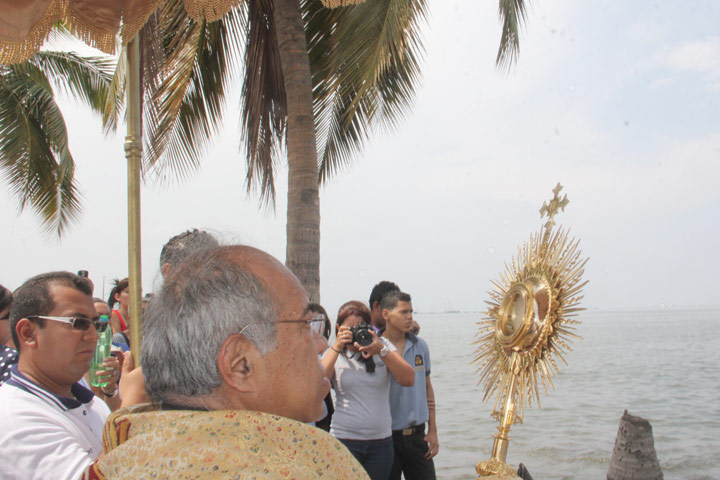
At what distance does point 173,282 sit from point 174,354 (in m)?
0.16

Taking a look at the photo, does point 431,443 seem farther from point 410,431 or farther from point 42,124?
point 42,124

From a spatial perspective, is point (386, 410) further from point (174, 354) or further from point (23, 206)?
point (23, 206)

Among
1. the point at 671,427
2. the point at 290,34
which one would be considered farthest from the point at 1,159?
the point at 671,427

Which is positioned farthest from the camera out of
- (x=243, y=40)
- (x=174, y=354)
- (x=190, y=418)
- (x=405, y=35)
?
(x=243, y=40)

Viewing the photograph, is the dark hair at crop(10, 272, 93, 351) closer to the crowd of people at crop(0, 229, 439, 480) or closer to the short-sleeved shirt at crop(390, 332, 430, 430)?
the crowd of people at crop(0, 229, 439, 480)

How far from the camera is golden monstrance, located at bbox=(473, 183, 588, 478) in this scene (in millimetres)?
1985

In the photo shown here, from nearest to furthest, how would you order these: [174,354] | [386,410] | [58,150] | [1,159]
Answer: [174,354] < [386,410] < [1,159] < [58,150]

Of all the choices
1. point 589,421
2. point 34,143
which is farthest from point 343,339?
point 589,421

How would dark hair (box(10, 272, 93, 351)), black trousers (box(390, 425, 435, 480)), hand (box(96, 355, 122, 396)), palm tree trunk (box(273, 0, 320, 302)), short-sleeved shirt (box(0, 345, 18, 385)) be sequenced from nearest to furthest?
dark hair (box(10, 272, 93, 351))
short-sleeved shirt (box(0, 345, 18, 385))
hand (box(96, 355, 122, 396))
black trousers (box(390, 425, 435, 480))
palm tree trunk (box(273, 0, 320, 302))

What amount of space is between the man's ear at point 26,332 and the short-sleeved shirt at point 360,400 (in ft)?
6.70

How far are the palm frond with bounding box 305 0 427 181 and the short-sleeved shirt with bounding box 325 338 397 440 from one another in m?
2.95

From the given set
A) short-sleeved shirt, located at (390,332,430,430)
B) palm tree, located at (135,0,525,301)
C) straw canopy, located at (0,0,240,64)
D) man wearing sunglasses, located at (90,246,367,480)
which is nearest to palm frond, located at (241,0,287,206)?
palm tree, located at (135,0,525,301)

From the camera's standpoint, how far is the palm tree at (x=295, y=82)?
227 inches

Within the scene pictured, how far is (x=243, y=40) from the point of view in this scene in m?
7.23
